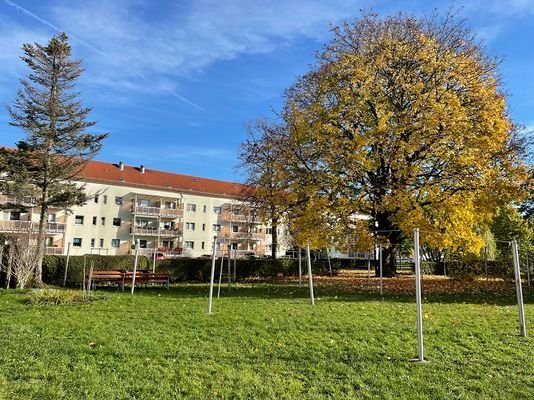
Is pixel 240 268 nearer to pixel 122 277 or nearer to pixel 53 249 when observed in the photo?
pixel 122 277

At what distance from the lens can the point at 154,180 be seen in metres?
60.8

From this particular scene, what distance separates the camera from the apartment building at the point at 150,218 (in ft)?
169

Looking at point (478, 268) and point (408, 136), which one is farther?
point (478, 268)

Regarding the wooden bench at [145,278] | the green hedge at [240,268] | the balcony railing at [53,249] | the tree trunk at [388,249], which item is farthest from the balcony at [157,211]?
the wooden bench at [145,278]

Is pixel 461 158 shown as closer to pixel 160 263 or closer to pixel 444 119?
pixel 444 119

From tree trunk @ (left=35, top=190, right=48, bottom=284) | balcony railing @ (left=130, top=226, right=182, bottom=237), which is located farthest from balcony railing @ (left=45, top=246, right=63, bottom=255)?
tree trunk @ (left=35, top=190, right=48, bottom=284)

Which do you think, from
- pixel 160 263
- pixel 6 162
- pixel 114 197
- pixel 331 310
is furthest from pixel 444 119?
pixel 114 197

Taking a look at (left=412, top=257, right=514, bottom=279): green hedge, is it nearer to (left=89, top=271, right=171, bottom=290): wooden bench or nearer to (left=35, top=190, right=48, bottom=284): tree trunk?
(left=89, top=271, right=171, bottom=290): wooden bench

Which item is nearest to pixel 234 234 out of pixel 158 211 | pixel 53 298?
pixel 158 211

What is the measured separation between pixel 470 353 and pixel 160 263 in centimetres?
1946

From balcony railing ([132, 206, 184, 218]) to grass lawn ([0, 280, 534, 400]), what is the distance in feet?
152

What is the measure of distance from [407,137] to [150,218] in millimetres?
44588

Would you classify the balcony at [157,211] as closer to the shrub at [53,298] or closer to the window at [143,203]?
the window at [143,203]

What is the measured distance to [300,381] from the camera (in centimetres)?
570
